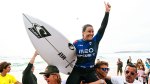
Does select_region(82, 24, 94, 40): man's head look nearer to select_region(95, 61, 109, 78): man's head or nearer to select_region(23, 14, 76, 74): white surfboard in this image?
select_region(23, 14, 76, 74): white surfboard

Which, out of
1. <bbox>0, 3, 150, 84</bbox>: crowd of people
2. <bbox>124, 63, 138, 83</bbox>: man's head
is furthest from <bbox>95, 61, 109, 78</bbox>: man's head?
<bbox>124, 63, 138, 83</bbox>: man's head

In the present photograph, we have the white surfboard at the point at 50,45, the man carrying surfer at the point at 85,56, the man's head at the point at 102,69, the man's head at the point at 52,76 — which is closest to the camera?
the man's head at the point at 52,76

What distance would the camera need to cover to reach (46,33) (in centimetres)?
518

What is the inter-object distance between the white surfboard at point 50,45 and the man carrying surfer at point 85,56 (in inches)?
9.7

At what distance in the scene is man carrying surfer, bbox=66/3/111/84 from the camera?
179 inches

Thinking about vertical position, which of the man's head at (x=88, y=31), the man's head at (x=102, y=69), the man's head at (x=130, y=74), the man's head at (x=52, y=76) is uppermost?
the man's head at (x=88, y=31)

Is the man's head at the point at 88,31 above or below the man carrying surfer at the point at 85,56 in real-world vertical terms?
above

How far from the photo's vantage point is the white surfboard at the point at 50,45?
499 cm

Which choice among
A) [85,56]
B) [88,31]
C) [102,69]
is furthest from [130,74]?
[88,31]

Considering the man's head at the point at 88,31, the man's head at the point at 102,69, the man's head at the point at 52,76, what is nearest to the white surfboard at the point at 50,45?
the man's head at the point at 88,31

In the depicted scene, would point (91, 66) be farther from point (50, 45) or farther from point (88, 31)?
point (50, 45)

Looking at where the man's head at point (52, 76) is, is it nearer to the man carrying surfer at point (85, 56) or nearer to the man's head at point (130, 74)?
the man carrying surfer at point (85, 56)

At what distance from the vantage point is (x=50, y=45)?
16.9 ft

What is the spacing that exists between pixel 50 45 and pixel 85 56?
696 mm
